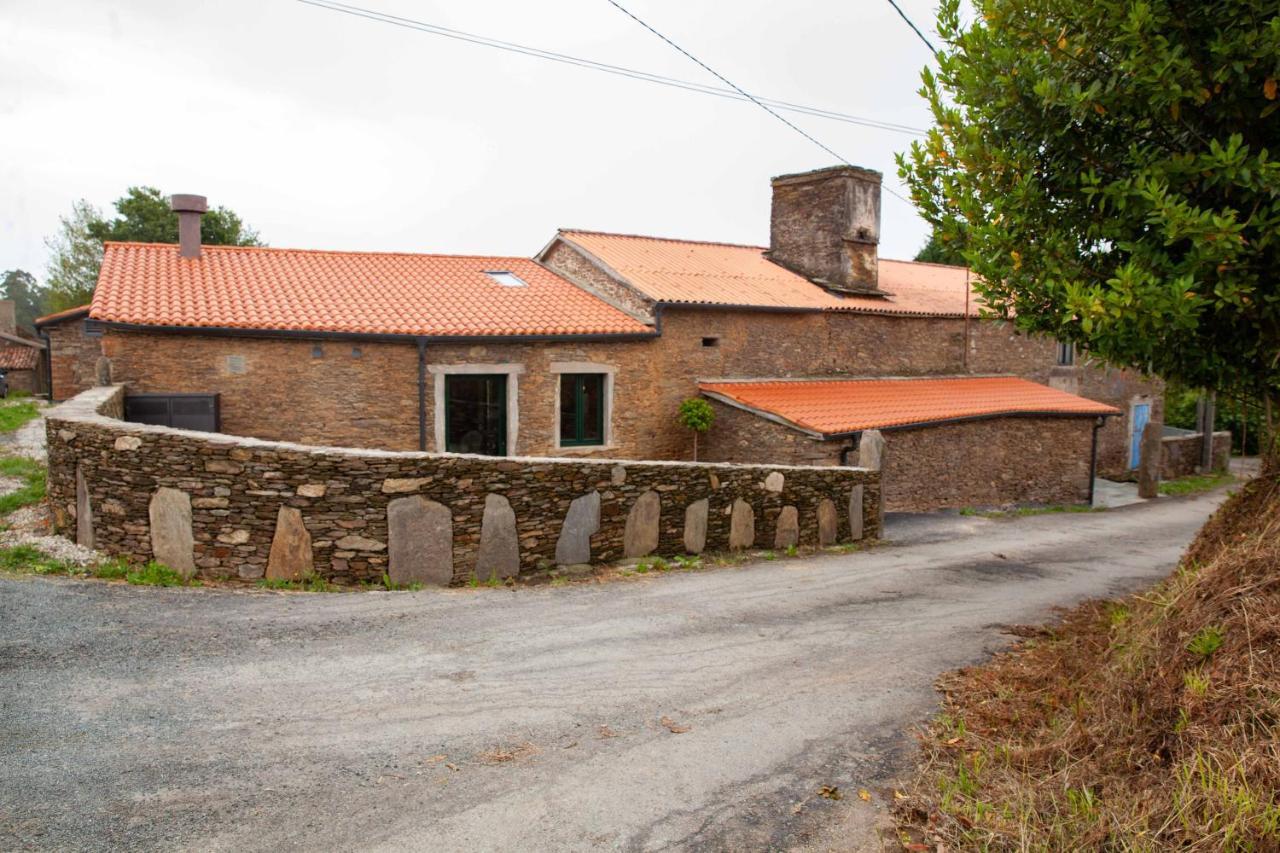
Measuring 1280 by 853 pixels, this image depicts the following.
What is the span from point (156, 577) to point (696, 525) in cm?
579

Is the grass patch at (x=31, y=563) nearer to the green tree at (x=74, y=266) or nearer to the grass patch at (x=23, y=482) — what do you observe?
the grass patch at (x=23, y=482)

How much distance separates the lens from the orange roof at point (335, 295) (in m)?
13.5

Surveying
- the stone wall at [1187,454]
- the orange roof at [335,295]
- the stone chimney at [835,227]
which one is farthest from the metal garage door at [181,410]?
the stone wall at [1187,454]

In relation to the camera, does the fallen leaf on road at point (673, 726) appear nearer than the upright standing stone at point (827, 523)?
Yes

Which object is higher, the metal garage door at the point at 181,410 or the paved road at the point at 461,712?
the metal garage door at the point at 181,410

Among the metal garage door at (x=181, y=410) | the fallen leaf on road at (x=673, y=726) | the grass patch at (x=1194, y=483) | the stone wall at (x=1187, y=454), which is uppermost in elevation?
the metal garage door at (x=181, y=410)

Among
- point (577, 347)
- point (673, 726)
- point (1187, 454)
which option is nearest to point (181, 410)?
point (577, 347)

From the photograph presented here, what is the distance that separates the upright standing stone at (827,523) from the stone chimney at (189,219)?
13.2 m

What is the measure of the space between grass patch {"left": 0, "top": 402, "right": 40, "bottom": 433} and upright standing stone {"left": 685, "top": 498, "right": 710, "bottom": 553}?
13926mm

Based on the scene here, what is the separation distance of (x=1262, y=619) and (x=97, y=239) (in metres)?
51.2

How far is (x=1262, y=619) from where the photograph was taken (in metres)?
4.54

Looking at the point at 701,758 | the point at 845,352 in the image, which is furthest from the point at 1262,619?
the point at 845,352

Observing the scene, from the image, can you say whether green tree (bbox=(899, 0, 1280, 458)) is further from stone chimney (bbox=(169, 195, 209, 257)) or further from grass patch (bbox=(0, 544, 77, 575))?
stone chimney (bbox=(169, 195, 209, 257))

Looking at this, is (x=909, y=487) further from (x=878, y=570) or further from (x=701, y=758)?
(x=701, y=758)
